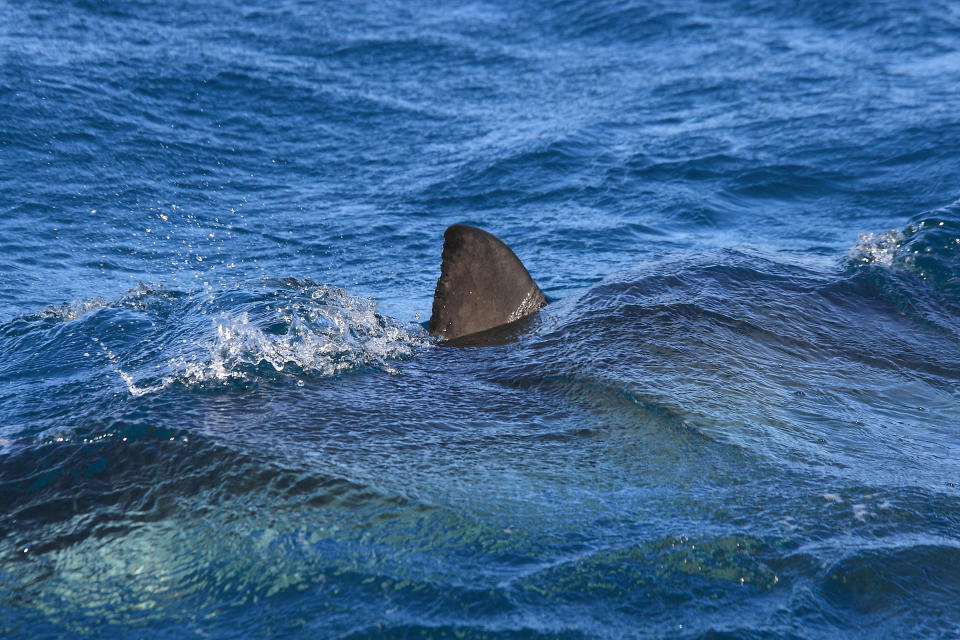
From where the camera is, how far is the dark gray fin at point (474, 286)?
5.89 metres

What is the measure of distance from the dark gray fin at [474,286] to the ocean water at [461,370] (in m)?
0.29

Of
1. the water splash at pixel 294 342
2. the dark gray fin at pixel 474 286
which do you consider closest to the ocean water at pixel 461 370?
the water splash at pixel 294 342

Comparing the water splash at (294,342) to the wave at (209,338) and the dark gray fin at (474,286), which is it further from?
the dark gray fin at (474,286)

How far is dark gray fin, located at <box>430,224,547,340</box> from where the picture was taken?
5891mm

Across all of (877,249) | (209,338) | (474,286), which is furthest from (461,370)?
(877,249)

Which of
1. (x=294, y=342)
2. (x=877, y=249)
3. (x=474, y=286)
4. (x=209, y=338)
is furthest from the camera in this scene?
(x=877, y=249)

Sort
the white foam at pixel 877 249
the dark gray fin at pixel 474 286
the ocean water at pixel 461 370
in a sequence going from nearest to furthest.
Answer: the ocean water at pixel 461 370 → the dark gray fin at pixel 474 286 → the white foam at pixel 877 249

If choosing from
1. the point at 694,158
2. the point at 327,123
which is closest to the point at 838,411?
the point at 694,158

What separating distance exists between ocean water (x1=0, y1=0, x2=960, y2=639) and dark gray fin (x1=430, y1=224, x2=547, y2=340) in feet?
0.96

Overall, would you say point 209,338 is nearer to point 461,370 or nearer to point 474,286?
point 461,370

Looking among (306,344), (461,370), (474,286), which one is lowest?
(461,370)

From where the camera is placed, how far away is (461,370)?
526 cm

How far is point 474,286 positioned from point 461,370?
905mm

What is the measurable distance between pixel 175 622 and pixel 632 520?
185cm
